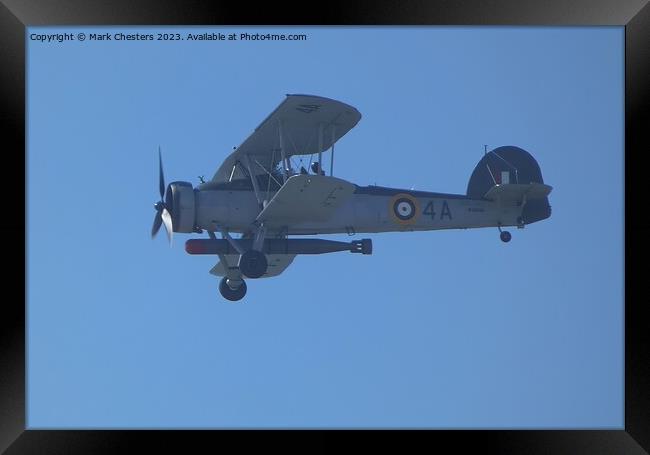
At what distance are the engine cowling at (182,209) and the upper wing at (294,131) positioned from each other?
1.11 meters

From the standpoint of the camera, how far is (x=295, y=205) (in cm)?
1410

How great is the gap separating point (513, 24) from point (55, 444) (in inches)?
213

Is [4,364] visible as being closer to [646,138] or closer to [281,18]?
[281,18]

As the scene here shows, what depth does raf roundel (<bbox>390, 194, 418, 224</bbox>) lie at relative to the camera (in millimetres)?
15320

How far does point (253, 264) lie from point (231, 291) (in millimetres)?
1123

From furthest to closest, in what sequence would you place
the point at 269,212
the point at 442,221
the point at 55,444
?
the point at 442,221, the point at 269,212, the point at 55,444

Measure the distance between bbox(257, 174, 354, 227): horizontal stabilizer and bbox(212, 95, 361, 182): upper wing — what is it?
70 cm

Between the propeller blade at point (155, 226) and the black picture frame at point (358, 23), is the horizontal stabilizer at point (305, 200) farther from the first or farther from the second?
the black picture frame at point (358, 23)

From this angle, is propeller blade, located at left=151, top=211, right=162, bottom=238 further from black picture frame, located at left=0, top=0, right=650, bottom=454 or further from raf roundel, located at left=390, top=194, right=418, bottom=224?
black picture frame, located at left=0, top=0, right=650, bottom=454

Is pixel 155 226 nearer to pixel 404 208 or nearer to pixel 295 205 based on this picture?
pixel 295 205

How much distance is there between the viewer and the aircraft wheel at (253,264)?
14.4 m

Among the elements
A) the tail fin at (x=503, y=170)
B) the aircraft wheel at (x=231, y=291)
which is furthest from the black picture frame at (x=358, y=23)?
the tail fin at (x=503, y=170)

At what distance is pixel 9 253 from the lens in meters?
9.48

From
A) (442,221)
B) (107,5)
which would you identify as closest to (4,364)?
(107,5)
